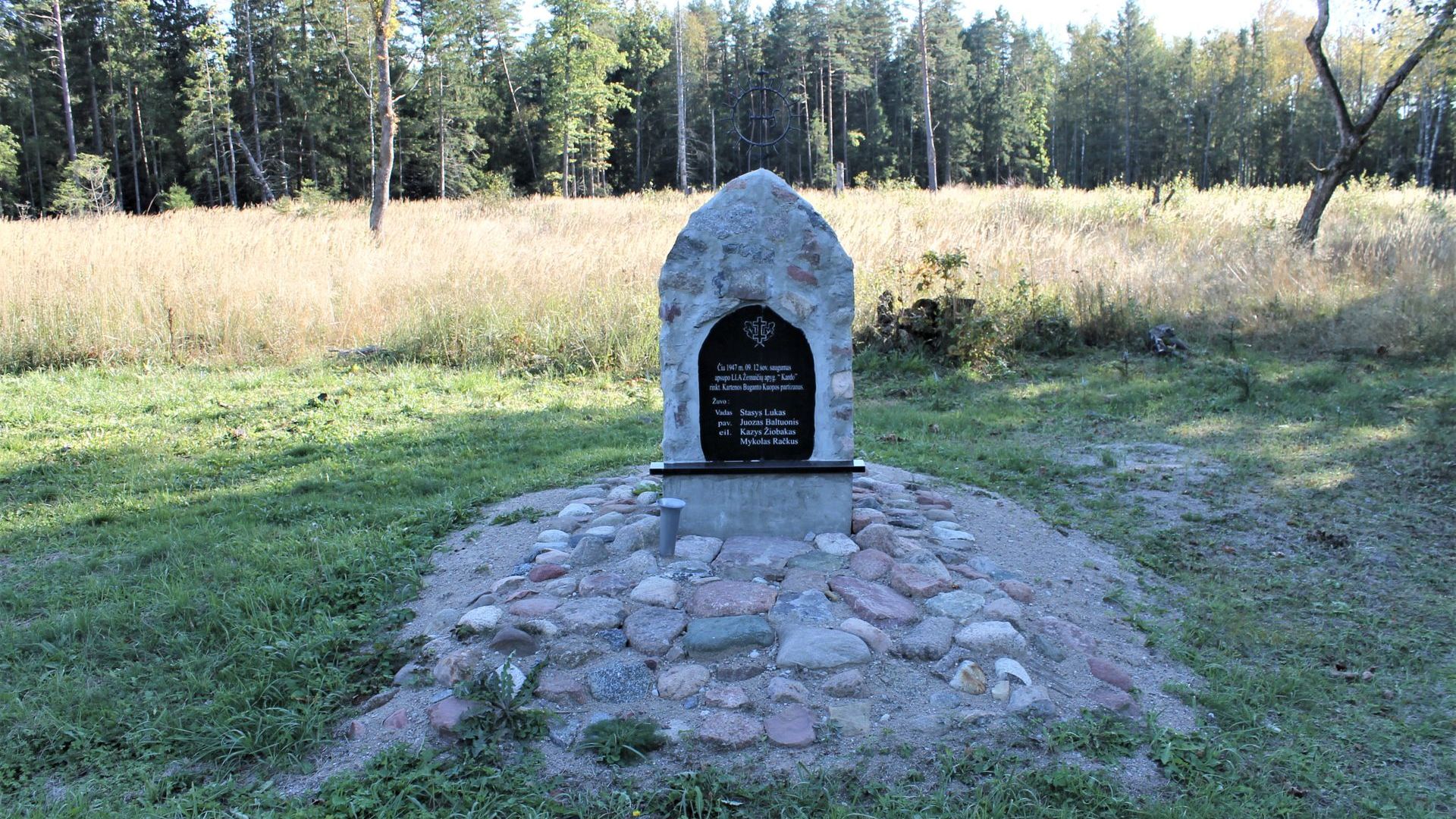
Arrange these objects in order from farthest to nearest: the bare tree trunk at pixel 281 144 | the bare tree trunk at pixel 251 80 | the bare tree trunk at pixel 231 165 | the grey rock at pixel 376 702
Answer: the bare tree trunk at pixel 281 144
the bare tree trunk at pixel 251 80
the bare tree trunk at pixel 231 165
the grey rock at pixel 376 702

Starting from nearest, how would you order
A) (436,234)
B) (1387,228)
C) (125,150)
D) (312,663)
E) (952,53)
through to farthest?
(312,663), (1387,228), (436,234), (125,150), (952,53)

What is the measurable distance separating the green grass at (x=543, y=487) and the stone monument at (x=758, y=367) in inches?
57.6

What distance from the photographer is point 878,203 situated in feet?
64.5

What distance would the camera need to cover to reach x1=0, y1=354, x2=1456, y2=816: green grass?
280cm

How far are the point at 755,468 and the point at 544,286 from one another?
22.5ft

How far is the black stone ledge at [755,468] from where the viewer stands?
448 cm

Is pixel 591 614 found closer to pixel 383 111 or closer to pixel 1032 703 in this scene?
pixel 1032 703

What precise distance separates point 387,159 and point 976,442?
11980 millimetres

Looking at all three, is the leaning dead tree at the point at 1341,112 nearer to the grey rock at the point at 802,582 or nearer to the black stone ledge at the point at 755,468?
the black stone ledge at the point at 755,468

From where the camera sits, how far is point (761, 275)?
14.6 feet

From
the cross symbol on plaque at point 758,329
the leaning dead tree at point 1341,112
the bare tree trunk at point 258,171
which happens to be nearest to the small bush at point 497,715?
the cross symbol on plaque at point 758,329

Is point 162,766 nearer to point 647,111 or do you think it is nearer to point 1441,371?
point 1441,371

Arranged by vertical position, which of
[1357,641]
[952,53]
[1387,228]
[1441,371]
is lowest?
[1357,641]

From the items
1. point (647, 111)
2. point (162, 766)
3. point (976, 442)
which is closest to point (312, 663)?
point (162, 766)
